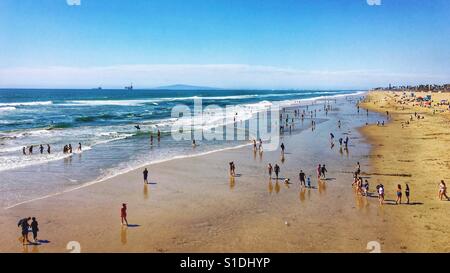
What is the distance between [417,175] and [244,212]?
12.1 metres

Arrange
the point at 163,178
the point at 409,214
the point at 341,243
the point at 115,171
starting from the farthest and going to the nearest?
1. the point at 115,171
2. the point at 163,178
3. the point at 409,214
4. the point at 341,243

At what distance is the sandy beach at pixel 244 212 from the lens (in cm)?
1323

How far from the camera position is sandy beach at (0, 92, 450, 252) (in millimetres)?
13234

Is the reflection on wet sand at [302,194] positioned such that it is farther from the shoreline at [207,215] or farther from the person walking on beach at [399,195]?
the person walking on beach at [399,195]

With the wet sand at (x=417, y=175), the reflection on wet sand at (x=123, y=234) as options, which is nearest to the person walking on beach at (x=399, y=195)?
the wet sand at (x=417, y=175)

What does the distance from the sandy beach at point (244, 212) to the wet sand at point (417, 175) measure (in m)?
0.05

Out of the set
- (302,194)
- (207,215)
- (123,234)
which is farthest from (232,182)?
(123,234)

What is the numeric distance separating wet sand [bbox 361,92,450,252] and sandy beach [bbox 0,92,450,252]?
5 centimetres

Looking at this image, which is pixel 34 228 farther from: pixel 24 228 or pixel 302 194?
pixel 302 194

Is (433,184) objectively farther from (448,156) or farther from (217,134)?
(217,134)

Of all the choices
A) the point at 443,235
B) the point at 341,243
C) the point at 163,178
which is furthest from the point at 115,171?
the point at 443,235

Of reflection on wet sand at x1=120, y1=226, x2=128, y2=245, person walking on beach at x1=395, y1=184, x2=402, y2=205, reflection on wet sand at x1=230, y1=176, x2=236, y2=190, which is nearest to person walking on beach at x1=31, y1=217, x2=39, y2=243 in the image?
reflection on wet sand at x1=120, y1=226, x2=128, y2=245
